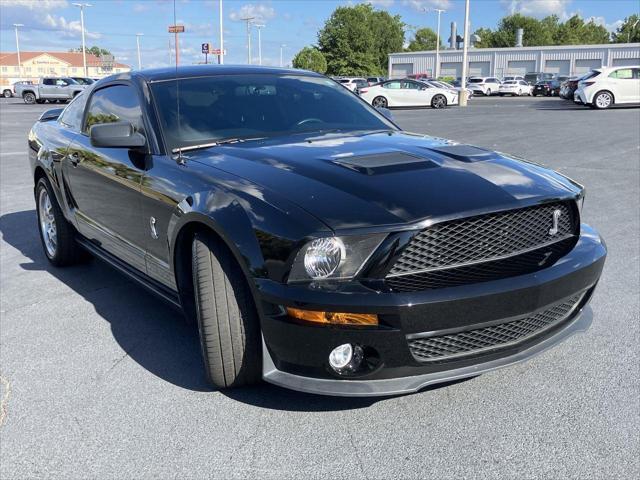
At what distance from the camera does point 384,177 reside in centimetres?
284

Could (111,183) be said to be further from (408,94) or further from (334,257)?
(408,94)

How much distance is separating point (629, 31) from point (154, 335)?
106781mm

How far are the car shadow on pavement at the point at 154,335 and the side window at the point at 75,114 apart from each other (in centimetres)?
116

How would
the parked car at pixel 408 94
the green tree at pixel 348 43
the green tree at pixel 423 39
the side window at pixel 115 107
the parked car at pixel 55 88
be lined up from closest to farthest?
the side window at pixel 115 107
the parked car at pixel 408 94
the parked car at pixel 55 88
the green tree at pixel 348 43
the green tree at pixel 423 39

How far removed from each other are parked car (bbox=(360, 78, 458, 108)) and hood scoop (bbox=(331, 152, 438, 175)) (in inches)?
1092

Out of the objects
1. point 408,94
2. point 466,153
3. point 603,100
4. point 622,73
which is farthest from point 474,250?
point 408,94

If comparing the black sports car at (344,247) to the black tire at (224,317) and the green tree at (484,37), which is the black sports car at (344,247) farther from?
the green tree at (484,37)

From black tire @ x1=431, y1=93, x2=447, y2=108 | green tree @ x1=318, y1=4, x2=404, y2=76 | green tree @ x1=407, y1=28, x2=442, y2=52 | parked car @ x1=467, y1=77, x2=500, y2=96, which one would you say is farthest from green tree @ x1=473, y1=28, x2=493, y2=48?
black tire @ x1=431, y1=93, x2=447, y2=108

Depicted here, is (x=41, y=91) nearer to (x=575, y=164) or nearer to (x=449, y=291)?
(x=575, y=164)

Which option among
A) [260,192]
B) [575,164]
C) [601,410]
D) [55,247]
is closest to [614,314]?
[601,410]

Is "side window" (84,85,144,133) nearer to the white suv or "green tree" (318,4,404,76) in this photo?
the white suv

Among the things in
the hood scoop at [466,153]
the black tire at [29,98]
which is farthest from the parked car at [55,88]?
the hood scoop at [466,153]

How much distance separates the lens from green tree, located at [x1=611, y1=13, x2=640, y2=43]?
9238cm

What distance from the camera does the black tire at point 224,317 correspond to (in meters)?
2.78
